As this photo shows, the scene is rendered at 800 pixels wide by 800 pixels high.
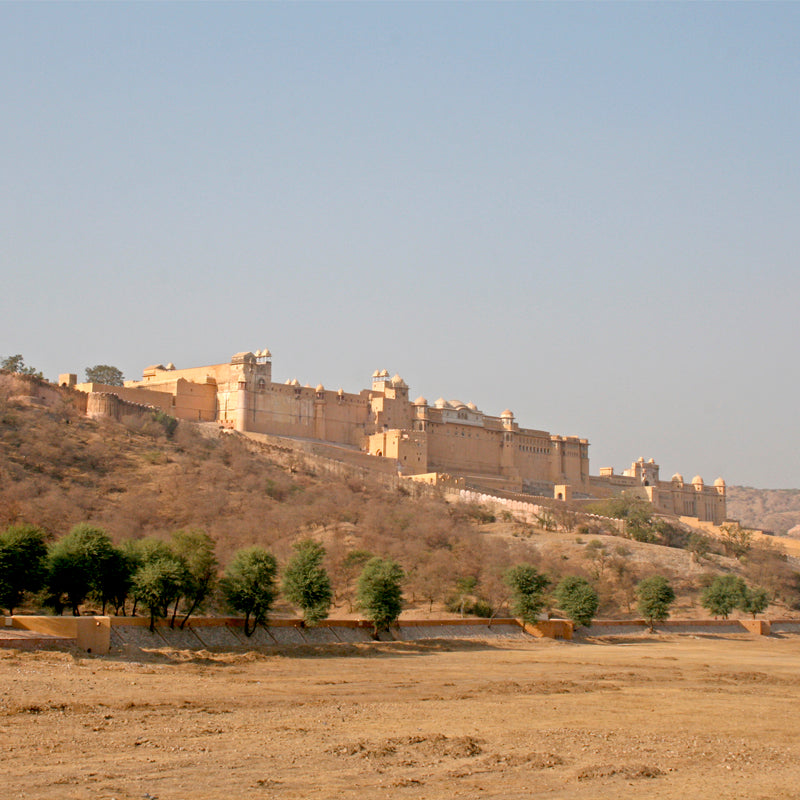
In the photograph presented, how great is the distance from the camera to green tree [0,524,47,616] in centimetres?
2628

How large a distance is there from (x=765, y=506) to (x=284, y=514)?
146 meters

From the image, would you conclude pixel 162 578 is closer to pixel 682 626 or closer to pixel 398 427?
pixel 682 626

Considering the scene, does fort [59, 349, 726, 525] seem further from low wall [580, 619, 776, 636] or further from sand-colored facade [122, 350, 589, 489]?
low wall [580, 619, 776, 636]

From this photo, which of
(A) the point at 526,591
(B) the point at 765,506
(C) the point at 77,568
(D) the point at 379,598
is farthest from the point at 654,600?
(B) the point at 765,506

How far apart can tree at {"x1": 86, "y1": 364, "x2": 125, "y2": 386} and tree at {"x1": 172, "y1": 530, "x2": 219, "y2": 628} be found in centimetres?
Answer: 3999

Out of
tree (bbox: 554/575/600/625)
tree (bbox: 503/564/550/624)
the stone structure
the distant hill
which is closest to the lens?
tree (bbox: 503/564/550/624)

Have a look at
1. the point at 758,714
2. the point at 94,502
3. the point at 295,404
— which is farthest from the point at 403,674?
the point at 295,404

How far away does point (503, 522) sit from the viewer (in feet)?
175

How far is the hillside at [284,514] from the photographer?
129 ft

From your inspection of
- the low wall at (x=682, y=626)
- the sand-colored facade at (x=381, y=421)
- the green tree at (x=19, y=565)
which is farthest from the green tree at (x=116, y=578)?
the sand-colored facade at (x=381, y=421)

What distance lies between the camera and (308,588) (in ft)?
95.8

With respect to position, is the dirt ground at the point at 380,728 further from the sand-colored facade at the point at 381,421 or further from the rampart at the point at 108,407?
the sand-colored facade at the point at 381,421

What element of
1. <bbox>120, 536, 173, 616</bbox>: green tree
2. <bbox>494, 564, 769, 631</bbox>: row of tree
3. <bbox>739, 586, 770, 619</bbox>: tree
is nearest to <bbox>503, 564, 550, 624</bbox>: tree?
<bbox>494, 564, 769, 631</bbox>: row of tree

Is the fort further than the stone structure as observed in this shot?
No
